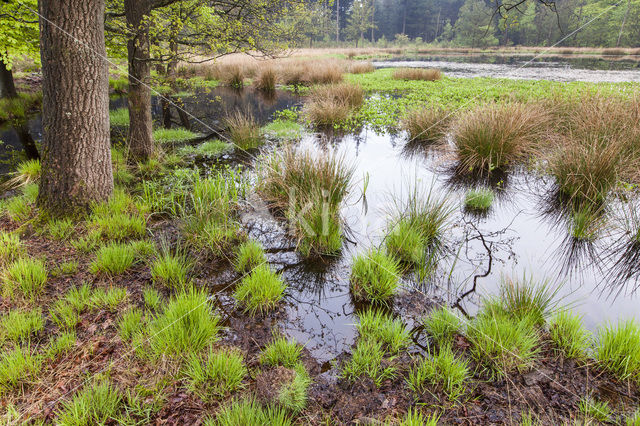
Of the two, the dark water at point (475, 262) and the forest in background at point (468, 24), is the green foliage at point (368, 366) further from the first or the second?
the forest in background at point (468, 24)

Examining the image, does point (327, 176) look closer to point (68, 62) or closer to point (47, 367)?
point (68, 62)

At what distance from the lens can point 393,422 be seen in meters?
1.74

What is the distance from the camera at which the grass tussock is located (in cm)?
353

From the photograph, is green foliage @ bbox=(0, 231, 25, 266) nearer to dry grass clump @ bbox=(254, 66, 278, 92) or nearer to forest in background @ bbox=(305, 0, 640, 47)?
dry grass clump @ bbox=(254, 66, 278, 92)

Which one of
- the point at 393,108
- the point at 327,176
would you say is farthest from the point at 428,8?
the point at 327,176

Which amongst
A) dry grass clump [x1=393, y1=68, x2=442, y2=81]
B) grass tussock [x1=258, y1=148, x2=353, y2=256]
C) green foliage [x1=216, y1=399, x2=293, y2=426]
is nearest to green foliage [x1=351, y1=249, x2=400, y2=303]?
grass tussock [x1=258, y1=148, x2=353, y2=256]

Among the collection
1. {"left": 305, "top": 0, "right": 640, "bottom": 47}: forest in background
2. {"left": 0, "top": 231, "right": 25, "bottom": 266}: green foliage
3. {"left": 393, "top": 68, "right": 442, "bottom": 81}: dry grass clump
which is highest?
{"left": 305, "top": 0, "right": 640, "bottom": 47}: forest in background

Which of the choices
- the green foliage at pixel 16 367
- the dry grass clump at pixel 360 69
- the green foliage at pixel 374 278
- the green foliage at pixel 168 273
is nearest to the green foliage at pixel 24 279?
the green foliage at pixel 16 367

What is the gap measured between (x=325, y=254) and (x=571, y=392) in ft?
7.33

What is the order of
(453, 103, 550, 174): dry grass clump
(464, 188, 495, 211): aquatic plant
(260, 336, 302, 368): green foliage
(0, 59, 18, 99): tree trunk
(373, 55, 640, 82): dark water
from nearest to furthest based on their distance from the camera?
(260, 336, 302, 368): green foliage → (464, 188, 495, 211): aquatic plant → (453, 103, 550, 174): dry grass clump → (0, 59, 18, 99): tree trunk → (373, 55, 640, 82): dark water

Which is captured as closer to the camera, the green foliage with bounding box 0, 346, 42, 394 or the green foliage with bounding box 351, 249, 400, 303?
the green foliage with bounding box 0, 346, 42, 394

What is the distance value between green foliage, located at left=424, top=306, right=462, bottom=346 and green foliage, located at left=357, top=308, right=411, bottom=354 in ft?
0.59

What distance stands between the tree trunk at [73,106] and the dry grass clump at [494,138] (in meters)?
5.46

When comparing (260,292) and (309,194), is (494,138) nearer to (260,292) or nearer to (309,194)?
(309,194)
